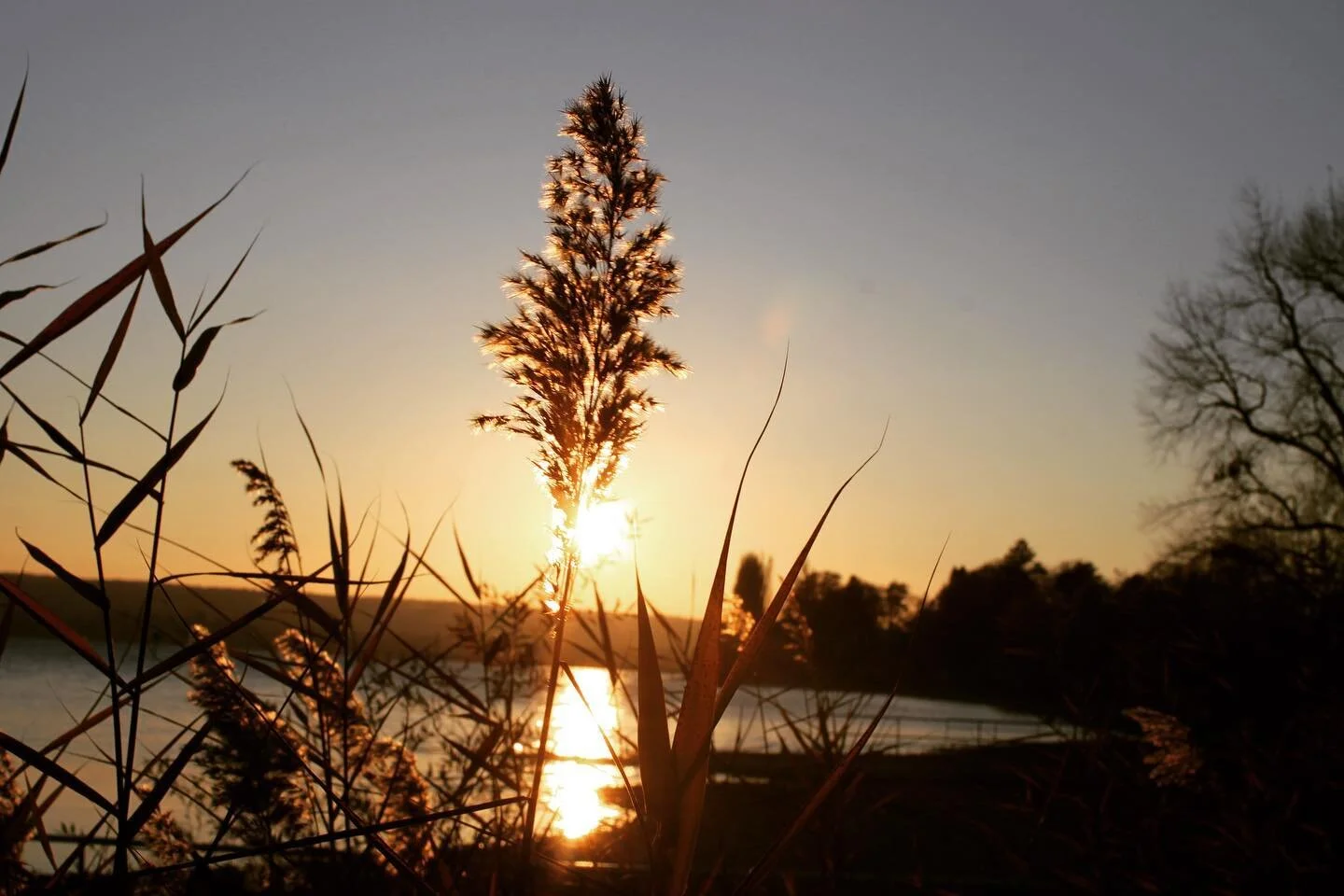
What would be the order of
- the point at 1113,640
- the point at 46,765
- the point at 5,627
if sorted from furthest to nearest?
the point at 1113,640 < the point at 5,627 < the point at 46,765

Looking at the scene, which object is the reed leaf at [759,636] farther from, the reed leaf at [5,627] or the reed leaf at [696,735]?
the reed leaf at [5,627]

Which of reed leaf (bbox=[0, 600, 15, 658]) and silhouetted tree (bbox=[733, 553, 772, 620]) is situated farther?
silhouetted tree (bbox=[733, 553, 772, 620])

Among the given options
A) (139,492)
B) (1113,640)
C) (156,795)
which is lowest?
(156,795)

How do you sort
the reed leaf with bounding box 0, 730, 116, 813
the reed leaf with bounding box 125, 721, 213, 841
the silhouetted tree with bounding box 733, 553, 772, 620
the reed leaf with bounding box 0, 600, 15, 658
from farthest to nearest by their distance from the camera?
the silhouetted tree with bounding box 733, 553, 772, 620
the reed leaf with bounding box 0, 600, 15, 658
the reed leaf with bounding box 125, 721, 213, 841
the reed leaf with bounding box 0, 730, 116, 813

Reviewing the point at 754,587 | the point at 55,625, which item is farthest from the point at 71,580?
the point at 754,587

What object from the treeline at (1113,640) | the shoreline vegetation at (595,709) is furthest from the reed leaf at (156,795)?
the treeline at (1113,640)

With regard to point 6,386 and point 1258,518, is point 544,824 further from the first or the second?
point 1258,518

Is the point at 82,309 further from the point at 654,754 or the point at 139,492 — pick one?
the point at 654,754

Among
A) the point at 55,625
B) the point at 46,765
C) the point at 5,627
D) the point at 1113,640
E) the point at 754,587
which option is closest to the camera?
the point at 46,765

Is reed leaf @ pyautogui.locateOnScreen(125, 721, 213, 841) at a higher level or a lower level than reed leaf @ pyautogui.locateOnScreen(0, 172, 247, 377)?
lower

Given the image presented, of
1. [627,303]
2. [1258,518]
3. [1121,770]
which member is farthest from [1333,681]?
[1258,518]

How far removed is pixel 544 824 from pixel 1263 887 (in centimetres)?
259

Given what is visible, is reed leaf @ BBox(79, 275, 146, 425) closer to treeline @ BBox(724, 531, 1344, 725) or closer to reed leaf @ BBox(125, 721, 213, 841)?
reed leaf @ BBox(125, 721, 213, 841)

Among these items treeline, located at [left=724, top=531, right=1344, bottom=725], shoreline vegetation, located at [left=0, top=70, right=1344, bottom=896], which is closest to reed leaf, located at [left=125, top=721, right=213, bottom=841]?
shoreline vegetation, located at [left=0, top=70, right=1344, bottom=896]
